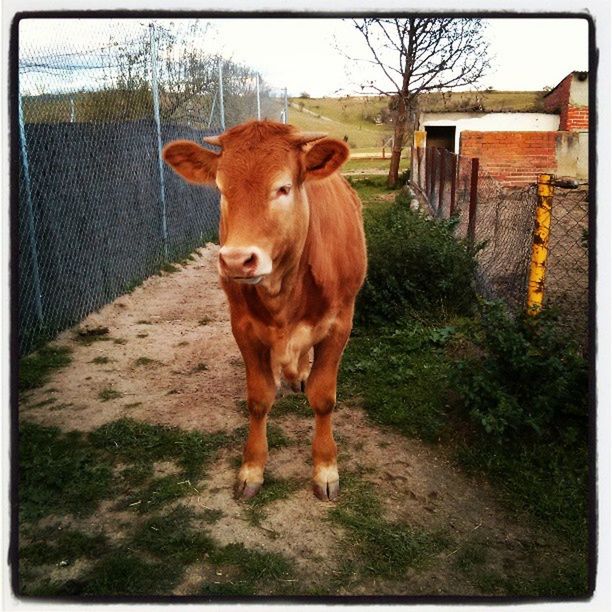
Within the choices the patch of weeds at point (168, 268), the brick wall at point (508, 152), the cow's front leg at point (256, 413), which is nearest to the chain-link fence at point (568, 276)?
the cow's front leg at point (256, 413)

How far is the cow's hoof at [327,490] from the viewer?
2.91 metres

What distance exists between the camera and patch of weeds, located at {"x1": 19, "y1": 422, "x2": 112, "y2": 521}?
2771 mm

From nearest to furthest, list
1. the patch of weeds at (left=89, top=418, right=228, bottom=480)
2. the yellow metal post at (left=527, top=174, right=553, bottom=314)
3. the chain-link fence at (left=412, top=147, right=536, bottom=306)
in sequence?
the patch of weeds at (left=89, top=418, right=228, bottom=480) → the yellow metal post at (left=527, top=174, right=553, bottom=314) → the chain-link fence at (left=412, top=147, right=536, bottom=306)

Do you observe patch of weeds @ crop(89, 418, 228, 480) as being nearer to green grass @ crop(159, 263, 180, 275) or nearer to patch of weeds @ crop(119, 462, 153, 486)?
patch of weeds @ crop(119, 462, 153, 486)

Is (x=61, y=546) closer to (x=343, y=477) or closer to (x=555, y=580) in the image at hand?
(x=343, y=477)

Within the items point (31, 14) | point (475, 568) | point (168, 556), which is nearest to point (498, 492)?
point (475, 568)

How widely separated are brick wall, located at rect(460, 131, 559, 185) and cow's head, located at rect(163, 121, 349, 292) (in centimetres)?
766

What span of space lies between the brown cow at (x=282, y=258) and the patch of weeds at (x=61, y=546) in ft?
2.55

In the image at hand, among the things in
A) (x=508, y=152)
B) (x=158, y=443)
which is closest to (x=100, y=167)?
(x=158, y=443)

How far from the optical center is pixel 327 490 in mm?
2928

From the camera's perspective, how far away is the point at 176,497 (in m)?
2.91

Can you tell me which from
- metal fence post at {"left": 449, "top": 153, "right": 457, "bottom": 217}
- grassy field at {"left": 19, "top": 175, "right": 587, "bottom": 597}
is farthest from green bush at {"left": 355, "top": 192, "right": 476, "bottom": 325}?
metal fence post at {"left": 449, "top": 153, "right": 457, "bottom": 217}

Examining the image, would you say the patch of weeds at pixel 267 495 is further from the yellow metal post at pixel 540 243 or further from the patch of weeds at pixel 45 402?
the yellow metal post at pixel 540 243

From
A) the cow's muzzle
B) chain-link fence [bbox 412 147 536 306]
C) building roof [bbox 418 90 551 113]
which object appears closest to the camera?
the cow's muzzle
